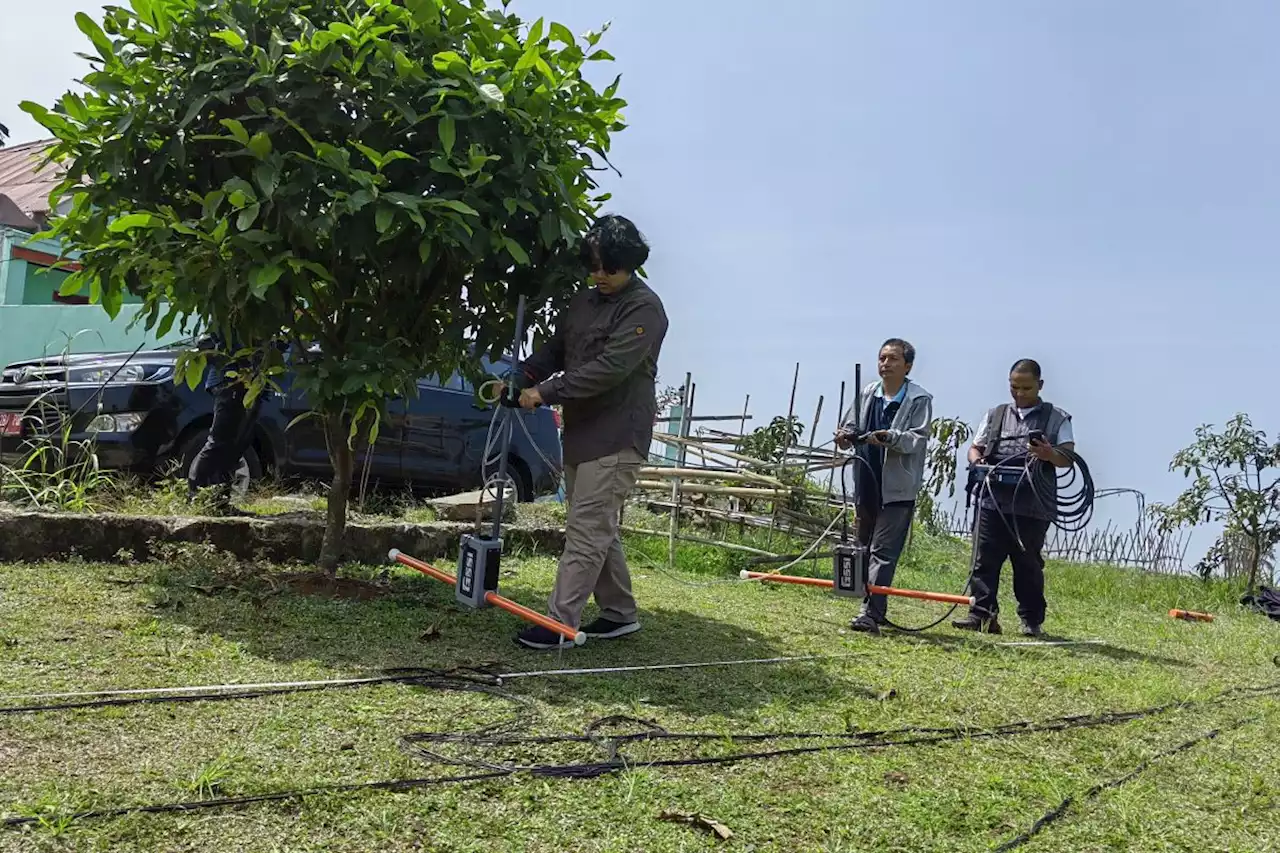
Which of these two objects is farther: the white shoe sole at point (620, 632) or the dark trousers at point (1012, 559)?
the dark trousers at point (1012, 559)

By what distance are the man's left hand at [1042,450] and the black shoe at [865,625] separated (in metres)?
1.28

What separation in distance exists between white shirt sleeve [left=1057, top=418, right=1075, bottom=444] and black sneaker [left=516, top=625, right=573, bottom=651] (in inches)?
127

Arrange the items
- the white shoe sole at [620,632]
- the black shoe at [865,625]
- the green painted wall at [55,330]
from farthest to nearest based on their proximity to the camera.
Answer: the green painted wall at [55,330] → the black shoe at [865,625] → the white shoe sole at [620,632]

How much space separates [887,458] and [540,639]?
235cm

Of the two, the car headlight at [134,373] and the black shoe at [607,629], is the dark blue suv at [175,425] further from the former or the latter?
the black shoe at [607,629]

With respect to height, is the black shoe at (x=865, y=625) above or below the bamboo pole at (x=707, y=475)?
below

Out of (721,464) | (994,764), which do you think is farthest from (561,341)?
(721,464)

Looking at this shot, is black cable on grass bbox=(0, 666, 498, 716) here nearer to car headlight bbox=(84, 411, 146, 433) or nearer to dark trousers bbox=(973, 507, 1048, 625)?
dark trousers bbox=(973, 507, 1048, 625)

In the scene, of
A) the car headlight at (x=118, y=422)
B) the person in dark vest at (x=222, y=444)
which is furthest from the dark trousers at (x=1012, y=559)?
the car headlight at (x=118, y=422)

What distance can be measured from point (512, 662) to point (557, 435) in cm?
544

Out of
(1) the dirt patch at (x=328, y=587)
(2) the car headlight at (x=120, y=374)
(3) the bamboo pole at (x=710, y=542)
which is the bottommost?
(1) the dirt patch at (x=328, y=587)

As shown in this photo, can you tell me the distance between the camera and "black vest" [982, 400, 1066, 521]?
625 cm

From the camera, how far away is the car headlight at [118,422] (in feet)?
23.6

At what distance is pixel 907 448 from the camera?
5840 millimetres
